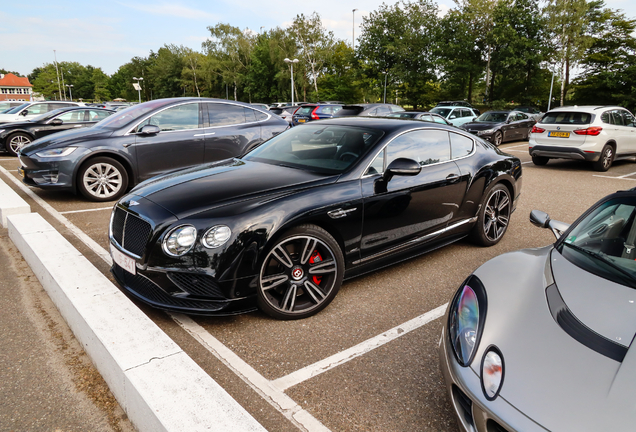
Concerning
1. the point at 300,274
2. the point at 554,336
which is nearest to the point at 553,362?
the point at 554,336

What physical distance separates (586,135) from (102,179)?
35.7 feet

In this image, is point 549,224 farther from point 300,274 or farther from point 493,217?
point 493,217

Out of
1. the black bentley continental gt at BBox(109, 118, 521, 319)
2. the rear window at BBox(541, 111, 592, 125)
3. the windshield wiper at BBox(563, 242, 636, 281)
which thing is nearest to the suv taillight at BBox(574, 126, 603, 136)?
the rear window at BBox(541, 111, 592, 125)

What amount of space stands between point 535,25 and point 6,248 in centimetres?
4095

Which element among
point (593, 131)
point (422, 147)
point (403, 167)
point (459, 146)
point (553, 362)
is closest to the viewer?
point (553, 362)

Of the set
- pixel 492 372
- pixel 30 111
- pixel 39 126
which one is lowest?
pixel 492 372

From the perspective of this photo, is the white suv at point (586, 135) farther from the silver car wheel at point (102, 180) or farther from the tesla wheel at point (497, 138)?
the silver car wheel at point (102, 180)

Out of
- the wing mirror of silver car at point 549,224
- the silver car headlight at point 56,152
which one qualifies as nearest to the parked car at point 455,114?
the silver car headlight at point 56,152

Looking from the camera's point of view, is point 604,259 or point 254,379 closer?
point 604,259

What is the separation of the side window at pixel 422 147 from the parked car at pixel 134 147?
4179mm

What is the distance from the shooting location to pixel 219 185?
3.39 metres

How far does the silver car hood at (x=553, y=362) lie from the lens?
1.46 metres

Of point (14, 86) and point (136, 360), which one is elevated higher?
point (14, 86)

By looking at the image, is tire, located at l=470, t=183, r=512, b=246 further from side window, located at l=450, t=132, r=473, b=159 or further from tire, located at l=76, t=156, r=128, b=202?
tire, located at l=76, t=156, r=128, b=202
